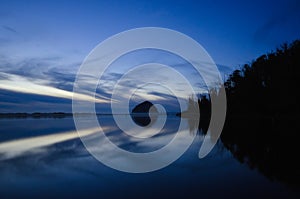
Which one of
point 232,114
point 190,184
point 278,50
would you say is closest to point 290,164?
point 190,184

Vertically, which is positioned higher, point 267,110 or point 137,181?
point 267,110

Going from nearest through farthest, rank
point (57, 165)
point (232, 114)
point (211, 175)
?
point (211, 175)
point (57, 165)
point (232, 114)

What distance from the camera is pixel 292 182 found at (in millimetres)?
6402

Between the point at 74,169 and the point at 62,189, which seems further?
the point at 74,169

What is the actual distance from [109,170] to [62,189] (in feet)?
7.20

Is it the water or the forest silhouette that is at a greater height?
the forest silhouette

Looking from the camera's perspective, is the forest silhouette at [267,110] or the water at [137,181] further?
the forest silhouette at [267,110]

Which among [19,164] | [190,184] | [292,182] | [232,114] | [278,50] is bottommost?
[19,164]

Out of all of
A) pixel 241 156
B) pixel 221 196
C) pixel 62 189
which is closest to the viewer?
pixel 221 196

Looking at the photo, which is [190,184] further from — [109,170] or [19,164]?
[19,164]

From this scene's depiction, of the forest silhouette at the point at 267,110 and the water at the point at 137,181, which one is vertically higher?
the forest silhouette at the point at 267,110

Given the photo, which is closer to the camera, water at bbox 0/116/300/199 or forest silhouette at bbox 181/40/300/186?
water at bbox 0/116/300/199

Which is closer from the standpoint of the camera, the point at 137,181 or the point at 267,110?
the point at 137,181

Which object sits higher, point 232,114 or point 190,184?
point 232,114
